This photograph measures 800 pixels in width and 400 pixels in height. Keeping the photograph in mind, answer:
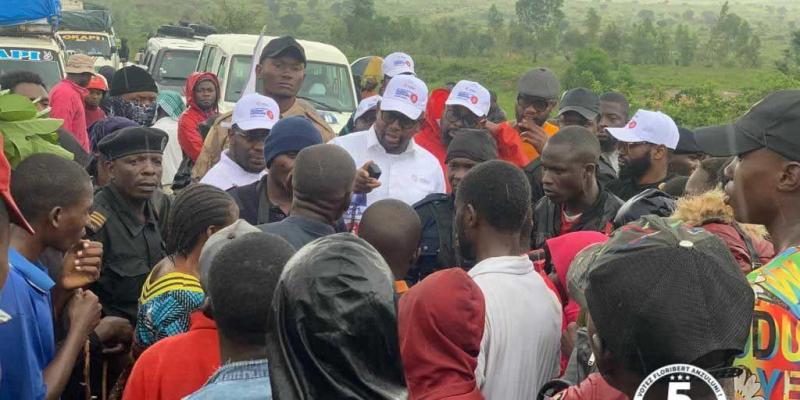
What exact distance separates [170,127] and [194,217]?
522 cm

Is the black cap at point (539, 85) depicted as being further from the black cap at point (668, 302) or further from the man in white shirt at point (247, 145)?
the black cap at point (668, 302)

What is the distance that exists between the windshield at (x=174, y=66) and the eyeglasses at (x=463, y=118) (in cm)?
992

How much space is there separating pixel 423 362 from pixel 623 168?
3144mm

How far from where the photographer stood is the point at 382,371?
1.76 m

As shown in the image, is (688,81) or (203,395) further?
(688,81)

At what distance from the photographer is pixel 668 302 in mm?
1858

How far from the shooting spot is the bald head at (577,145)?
4.70 metres

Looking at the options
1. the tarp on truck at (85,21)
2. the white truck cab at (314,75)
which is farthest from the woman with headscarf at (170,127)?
the tarp on truck at (85,21)

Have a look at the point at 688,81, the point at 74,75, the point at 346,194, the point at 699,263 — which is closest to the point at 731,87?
the point at 688,81

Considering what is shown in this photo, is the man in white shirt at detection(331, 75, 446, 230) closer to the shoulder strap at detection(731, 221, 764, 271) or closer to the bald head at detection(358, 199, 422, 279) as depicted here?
the bald head at detection(358, 199, 422, 279)

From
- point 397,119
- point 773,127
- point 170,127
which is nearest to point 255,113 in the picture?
point 397,119

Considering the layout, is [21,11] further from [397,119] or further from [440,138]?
[397,119]

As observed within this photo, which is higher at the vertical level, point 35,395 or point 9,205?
point 9,205

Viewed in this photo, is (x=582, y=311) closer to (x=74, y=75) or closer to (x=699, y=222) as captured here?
(x=699, y=222)
